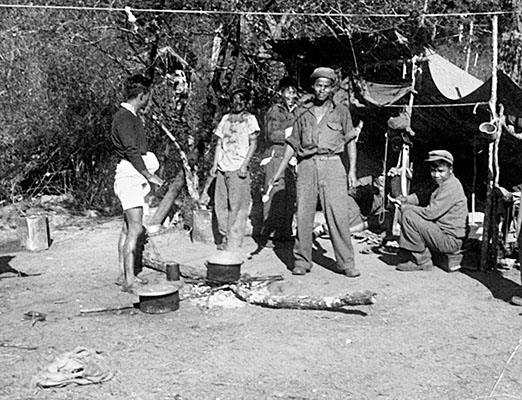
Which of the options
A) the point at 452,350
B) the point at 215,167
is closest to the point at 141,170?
the point at 215,167

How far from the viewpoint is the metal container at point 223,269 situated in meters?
6.28

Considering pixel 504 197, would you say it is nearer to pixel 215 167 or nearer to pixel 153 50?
pixel 215 167

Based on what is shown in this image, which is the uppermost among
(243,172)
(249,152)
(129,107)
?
(129,107)

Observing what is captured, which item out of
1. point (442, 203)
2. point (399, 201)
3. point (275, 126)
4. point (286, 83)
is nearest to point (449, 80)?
point (286, 83)

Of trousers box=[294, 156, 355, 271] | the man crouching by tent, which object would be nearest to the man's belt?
trousers box=[294, 156, 355, 271]

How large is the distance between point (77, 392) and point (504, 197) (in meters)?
4.65

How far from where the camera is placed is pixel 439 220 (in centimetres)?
714

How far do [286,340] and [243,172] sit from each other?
3133 mm

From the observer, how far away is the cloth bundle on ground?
4258 mm

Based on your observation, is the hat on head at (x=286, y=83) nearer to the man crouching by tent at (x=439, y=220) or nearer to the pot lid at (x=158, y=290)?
the man crouching by tent at (x=439, y=220)

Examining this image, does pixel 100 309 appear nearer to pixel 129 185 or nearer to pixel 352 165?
pixel 129 185

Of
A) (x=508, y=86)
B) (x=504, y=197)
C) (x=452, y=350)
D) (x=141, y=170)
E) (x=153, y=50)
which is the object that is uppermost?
(x=153, y=50)

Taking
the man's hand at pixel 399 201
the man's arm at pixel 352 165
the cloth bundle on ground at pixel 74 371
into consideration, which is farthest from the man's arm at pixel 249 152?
the cloth bundle on ground at pixel 74 371

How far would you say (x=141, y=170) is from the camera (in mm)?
6055
